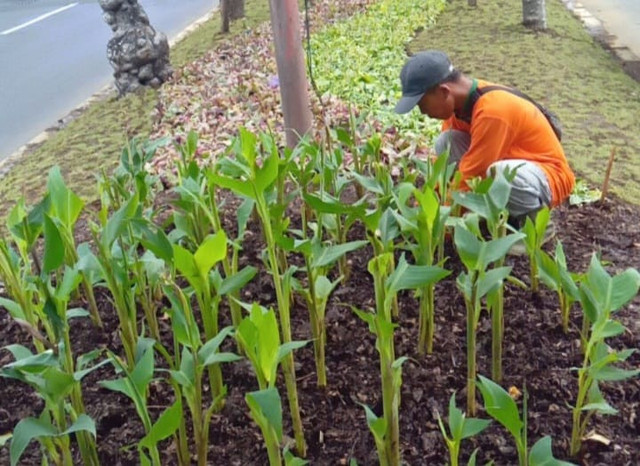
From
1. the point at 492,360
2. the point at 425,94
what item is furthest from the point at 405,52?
the point at 492,360

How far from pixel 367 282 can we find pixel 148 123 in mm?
3468

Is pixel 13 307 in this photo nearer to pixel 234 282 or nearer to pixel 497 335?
pixel 234 282

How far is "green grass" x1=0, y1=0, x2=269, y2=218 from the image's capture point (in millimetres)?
4699

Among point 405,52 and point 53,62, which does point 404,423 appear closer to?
point 405,52

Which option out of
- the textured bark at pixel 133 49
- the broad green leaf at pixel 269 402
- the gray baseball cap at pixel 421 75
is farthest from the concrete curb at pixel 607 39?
the broad green leaf at pixel 269 402

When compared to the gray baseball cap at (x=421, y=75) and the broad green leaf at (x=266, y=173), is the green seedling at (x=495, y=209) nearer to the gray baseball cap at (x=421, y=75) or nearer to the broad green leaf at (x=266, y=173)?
the broad green leaf at (x=266, y=173)

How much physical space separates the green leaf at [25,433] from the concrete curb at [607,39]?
19.6 ft

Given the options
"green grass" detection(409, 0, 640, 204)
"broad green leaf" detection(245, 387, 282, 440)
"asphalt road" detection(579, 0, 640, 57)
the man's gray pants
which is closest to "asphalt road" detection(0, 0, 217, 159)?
"green grass" detection(409, 0, 640, 204)

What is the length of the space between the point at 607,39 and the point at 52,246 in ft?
25.2

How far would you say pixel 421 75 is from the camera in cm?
286

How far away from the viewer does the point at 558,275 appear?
2074 mm

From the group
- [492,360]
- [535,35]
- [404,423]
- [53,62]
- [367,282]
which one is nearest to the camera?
[404,423]

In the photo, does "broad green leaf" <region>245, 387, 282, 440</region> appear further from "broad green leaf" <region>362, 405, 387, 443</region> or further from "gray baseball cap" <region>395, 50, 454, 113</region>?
"gray baseball cap" <region>395, 50, 454, 113</region>

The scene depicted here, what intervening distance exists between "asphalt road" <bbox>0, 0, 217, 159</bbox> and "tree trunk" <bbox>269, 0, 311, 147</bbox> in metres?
3.08
